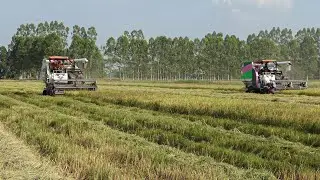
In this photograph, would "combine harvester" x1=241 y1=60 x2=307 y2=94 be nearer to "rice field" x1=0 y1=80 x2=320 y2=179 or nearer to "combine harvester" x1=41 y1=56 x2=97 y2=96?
"combine harvester" x1=41 y1=56 x2=97 y2=96

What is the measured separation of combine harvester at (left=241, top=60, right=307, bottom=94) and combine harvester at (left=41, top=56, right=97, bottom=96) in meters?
11.1

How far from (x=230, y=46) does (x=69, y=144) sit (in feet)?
322

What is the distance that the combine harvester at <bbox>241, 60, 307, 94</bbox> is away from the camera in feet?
99.8

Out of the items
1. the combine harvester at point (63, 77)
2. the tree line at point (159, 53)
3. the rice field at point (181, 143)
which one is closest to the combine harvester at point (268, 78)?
the combine harvester at point (63, 77)

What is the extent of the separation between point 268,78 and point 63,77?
14.1 meters

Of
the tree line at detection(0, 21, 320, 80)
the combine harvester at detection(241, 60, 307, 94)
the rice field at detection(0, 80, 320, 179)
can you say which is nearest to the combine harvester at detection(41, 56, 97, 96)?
the combine harvester at detection(241, 60, 307, 94)

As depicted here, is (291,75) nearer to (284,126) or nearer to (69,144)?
(284,126)

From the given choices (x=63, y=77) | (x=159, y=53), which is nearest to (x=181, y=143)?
(x=63, y=77)

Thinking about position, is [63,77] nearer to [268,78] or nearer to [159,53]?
[268,78]

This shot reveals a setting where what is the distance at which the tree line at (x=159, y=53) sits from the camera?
328 ft

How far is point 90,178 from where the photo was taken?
22.0 feet

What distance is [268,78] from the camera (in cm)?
3070

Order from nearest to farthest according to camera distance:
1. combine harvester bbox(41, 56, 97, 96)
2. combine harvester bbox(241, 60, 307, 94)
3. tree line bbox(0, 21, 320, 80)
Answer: combine harvester bbox(41, 56, 97, 96), combine harvester bbox(241, 60, 307, 94), tree line bbox(0, 21, 320, 80)

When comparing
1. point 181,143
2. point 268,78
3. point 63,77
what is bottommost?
point 181,143
